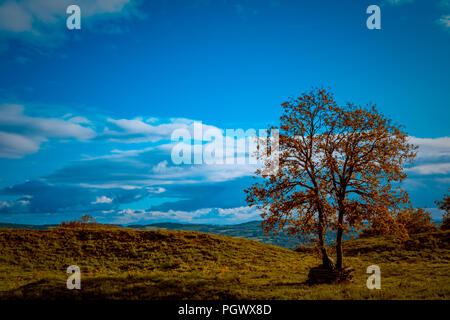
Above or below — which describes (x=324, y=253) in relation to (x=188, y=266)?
above

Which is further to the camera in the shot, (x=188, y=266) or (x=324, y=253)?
(x=188, y=266)

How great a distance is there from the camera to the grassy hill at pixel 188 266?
23203 millimetres

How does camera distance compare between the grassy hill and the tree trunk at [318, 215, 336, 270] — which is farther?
the tree trunk at [318, 215, 336, 270]

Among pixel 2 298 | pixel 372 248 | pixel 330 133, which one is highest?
pixel 330 133

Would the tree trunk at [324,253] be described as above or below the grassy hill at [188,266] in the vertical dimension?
above

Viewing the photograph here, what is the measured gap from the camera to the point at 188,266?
4025 cm

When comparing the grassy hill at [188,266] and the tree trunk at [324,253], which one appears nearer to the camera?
the grassy hill at [188,266]

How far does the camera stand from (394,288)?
77.6ft

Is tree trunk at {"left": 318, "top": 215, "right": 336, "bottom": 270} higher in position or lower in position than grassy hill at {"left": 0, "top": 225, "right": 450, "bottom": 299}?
higher

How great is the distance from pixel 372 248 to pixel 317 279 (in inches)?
1345

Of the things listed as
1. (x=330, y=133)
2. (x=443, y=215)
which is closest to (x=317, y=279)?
(x=330, y=133)

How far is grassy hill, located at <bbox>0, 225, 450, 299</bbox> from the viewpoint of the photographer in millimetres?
23203
